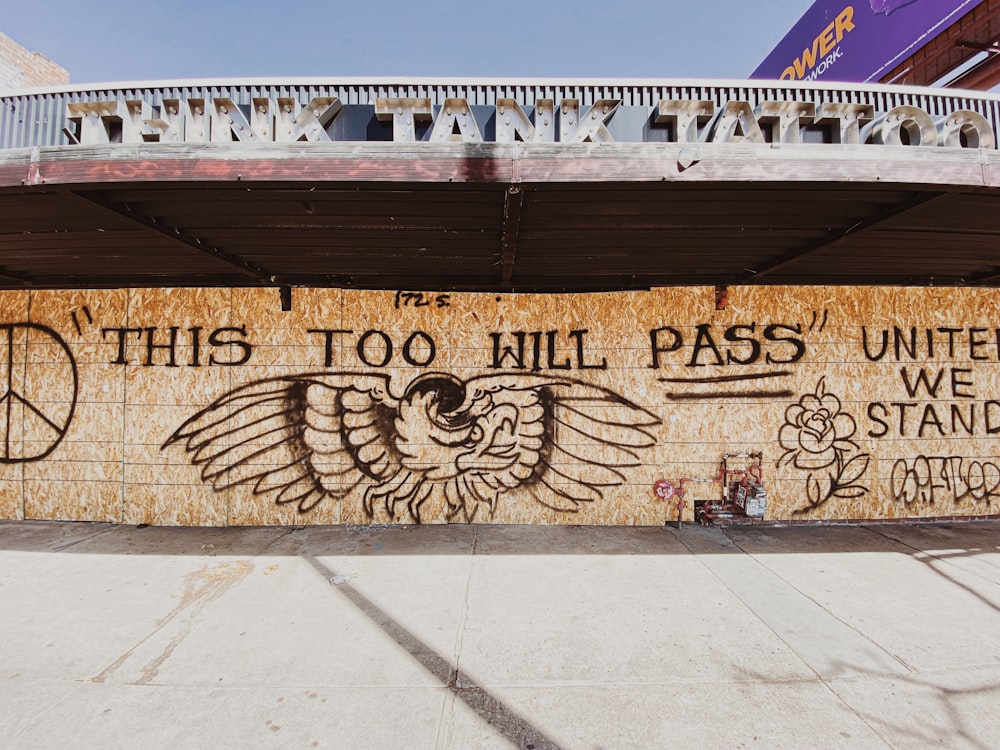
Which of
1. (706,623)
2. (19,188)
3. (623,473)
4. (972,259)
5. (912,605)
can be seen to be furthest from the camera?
(623,473)

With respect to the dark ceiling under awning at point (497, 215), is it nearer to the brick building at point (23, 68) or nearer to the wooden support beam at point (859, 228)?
the wooden support beam at point (859, 228)

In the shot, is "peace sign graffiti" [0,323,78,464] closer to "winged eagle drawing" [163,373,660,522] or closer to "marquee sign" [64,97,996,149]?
"winged eagle drawing" [163,373,660,522]

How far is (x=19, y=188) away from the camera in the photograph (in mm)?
2939

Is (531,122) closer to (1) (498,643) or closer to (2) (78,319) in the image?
(1) (498,643)

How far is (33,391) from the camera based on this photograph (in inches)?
225

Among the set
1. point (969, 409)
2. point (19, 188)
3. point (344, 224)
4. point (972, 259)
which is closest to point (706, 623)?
point (344, 224)

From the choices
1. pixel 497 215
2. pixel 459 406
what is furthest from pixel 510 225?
pixel 459 406

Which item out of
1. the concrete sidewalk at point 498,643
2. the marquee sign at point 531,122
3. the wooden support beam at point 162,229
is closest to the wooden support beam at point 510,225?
the marquee sign at point 531,122

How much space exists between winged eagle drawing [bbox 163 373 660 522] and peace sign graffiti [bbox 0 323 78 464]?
1.49m

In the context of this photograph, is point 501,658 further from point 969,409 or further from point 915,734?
point 969,409

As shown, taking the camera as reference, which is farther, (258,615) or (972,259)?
(972,259)

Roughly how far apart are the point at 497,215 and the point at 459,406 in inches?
107

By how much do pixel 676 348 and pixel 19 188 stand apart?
6.07 m

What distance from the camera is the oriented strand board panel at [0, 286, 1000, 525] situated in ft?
18.5
